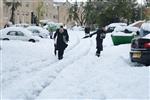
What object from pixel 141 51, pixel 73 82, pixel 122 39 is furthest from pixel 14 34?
pixel 73 82

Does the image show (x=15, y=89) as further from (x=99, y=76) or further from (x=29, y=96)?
(x=99, y=76)

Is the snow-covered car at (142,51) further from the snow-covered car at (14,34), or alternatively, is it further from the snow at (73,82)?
the snow-covered car at (14,34)

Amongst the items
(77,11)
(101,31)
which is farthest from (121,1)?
(101,31)

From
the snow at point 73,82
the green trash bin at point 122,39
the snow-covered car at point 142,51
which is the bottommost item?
the green trash bin at point 122,39

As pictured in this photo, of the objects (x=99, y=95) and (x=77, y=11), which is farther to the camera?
(x=77, y=11)

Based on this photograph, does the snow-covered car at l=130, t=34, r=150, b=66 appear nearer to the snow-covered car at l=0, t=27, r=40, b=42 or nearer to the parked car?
the parked car

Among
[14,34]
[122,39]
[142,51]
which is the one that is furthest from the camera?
[14,34]

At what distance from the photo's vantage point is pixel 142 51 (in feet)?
56.0

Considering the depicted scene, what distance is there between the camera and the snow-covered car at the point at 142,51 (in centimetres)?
1697

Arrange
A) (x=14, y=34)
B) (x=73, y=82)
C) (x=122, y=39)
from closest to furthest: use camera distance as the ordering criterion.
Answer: (x=73, y=82) → (x=122, y=39) → (x=14, y=34)

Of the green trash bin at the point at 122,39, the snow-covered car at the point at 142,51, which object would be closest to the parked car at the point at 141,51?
the snow-covered car at the point at 142,51

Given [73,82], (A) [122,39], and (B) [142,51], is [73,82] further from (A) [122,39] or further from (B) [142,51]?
(A) [122,39]

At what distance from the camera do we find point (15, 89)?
11766 millimetres

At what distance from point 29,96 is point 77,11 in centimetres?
10962
